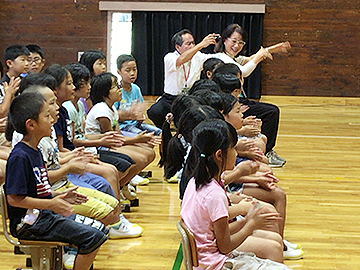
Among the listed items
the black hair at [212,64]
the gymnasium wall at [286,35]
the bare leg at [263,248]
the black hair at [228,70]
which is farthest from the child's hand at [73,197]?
the gymnasium wall at [286,35]

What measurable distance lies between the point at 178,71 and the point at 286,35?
476cm

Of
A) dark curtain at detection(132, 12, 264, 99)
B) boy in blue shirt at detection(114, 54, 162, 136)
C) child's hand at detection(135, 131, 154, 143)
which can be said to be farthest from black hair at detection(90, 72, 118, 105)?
dark curtain at detection(132, 12, 264, 99)

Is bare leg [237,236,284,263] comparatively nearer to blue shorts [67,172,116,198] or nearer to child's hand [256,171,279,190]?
child's hand [256,171,279,190]

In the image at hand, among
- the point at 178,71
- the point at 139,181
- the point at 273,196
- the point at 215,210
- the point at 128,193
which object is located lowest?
the point at 139,181

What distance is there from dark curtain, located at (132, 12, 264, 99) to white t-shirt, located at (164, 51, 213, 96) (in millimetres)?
4039

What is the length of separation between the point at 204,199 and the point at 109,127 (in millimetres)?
1895

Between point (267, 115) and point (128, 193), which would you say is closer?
point (128, 193)

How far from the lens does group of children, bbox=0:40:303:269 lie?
239cm

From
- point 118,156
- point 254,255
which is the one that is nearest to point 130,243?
point 118,156

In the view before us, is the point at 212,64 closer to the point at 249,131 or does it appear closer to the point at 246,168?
the point at 249,131

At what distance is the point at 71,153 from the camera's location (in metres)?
3.22

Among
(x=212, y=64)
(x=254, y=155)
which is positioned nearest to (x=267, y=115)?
(x=212, y=64)

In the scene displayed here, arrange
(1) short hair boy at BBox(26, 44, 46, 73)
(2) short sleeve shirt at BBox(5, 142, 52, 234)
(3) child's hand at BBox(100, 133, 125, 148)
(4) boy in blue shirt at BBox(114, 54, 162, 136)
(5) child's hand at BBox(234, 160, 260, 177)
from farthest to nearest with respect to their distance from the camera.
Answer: (1) short hair boy at BBox(26, 44, 46, 73) → (4) boy in blue shirt at BBox(114, 54, 162, 136) → (3) child's hand at BBox(100, 133, 125, 148) → (5) child's hand at BBox(234, 160, 260, 177) → (2) short sleeve shirt at BBox(5, 142, 52, 234)

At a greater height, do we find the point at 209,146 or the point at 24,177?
the point at 209,146
